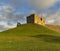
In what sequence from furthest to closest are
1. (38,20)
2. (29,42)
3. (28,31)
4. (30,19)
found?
(38,20)
(30,19)
(28,31)
(29,42)

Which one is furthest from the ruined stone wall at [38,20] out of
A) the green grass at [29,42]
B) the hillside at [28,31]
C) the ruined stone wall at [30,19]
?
the green grass at [29,42]

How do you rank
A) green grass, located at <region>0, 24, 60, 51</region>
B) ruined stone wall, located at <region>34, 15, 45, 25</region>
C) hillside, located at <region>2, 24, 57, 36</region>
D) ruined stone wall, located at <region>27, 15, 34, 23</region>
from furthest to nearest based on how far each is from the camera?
ruined stone wall, located at <region>34, 15, 45, 25</region>
ruined stone wall, located at <region>27, 15, 34, 23</region>
hillside, located at <region>2, 24, 57, 36</region>
green grass, located at <region>0, 24, 60, 51</region>

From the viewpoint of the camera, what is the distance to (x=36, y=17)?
10600 cm

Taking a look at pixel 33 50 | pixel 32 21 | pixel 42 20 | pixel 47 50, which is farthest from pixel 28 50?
pixel 42 20

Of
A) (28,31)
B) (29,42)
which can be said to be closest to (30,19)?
(28,31)

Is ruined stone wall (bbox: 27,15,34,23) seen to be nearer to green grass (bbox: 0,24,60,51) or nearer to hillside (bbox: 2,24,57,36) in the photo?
hillside (bbox: 2,24,57,36)

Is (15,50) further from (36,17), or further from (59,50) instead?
(36,17)

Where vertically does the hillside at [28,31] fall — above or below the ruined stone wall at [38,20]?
below

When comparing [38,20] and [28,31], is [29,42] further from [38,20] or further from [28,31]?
[38,20]

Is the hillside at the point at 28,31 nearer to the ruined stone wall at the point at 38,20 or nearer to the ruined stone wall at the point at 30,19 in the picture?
the ruined stone wall at the point at 30,19

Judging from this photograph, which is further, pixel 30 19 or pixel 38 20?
pixel 38 20

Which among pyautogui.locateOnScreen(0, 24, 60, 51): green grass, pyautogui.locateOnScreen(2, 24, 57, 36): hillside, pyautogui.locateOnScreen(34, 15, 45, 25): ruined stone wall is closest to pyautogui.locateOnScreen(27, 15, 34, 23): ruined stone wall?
pyautogui.locateOnScreen(34, 15, 45, 25): ruined stone wall

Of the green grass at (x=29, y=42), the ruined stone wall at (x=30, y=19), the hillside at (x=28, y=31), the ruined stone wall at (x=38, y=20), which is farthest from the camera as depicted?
the ruined stone wall at (x=38, y=20)

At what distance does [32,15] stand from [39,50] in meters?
78.2
